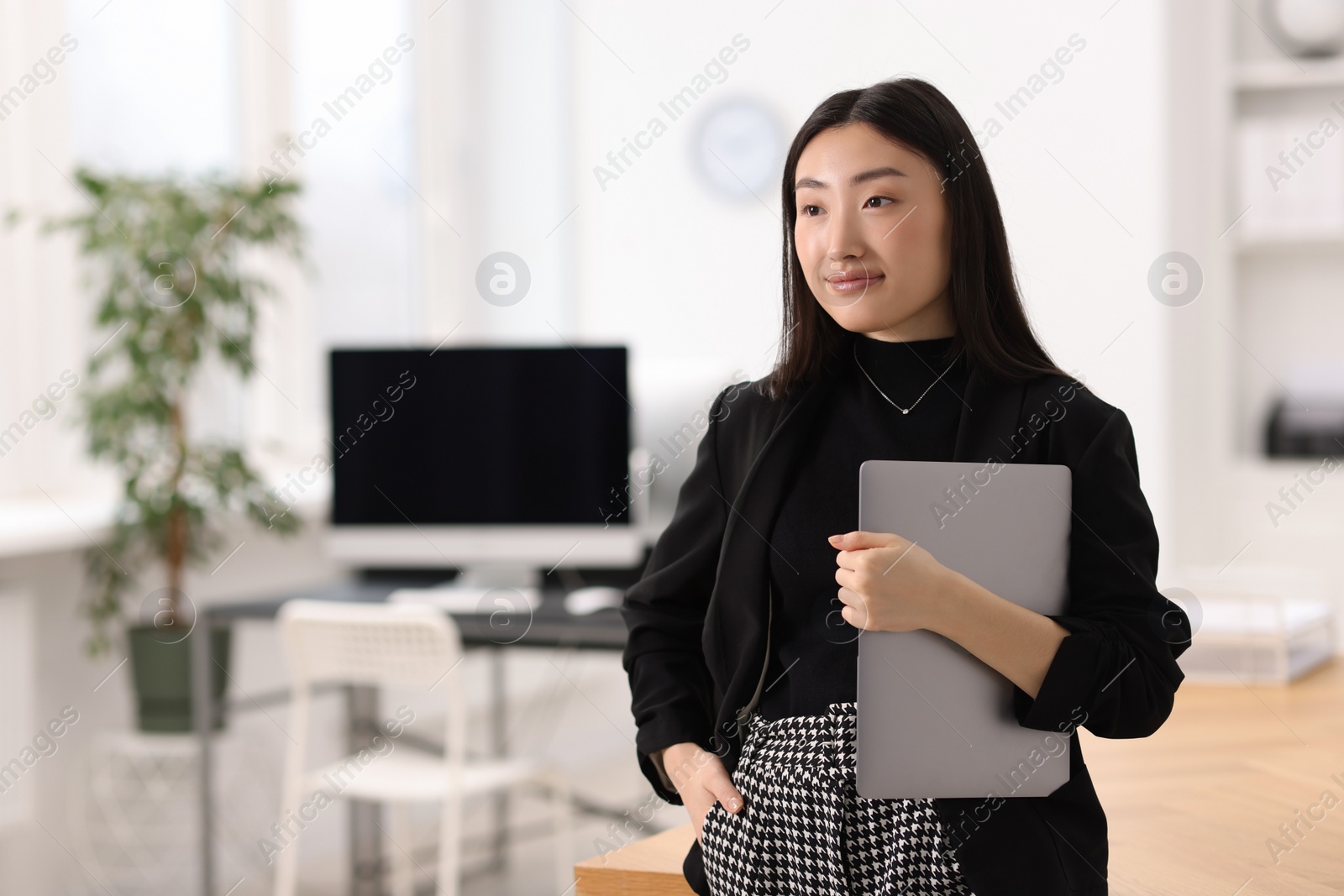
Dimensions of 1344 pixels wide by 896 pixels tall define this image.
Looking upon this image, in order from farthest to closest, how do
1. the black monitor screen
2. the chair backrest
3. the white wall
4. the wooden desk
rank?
the white wall
the black monitor screen
the chair backrest
the wooden desk

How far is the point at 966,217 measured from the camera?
0.95m

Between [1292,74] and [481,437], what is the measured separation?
2.86 meters

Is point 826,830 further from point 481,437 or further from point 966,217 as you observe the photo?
point 481,437

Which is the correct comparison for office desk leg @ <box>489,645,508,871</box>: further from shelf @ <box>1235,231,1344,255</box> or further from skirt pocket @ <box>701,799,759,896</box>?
shelf @ <box>1235,231,1344,255</box>

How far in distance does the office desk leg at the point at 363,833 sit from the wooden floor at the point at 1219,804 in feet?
7.05

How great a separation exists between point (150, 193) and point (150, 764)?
147 cm

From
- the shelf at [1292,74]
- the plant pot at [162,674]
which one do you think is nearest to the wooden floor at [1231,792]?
the plant pot at [162,674]

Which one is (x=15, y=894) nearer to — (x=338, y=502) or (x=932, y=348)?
(x=338, y=502)

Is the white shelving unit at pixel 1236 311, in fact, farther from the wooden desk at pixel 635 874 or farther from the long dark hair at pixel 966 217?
the long dark hair at pixel 966 217

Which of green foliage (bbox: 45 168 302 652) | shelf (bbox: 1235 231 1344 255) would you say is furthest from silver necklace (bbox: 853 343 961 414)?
shelf (bbox: 1235 231 1344 255)

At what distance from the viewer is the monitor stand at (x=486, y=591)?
2826 millimetres

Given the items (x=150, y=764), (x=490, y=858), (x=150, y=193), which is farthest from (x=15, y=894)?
(x=150, y=193)

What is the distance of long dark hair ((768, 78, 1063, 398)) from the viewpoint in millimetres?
950

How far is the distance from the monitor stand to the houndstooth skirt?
185 cm
